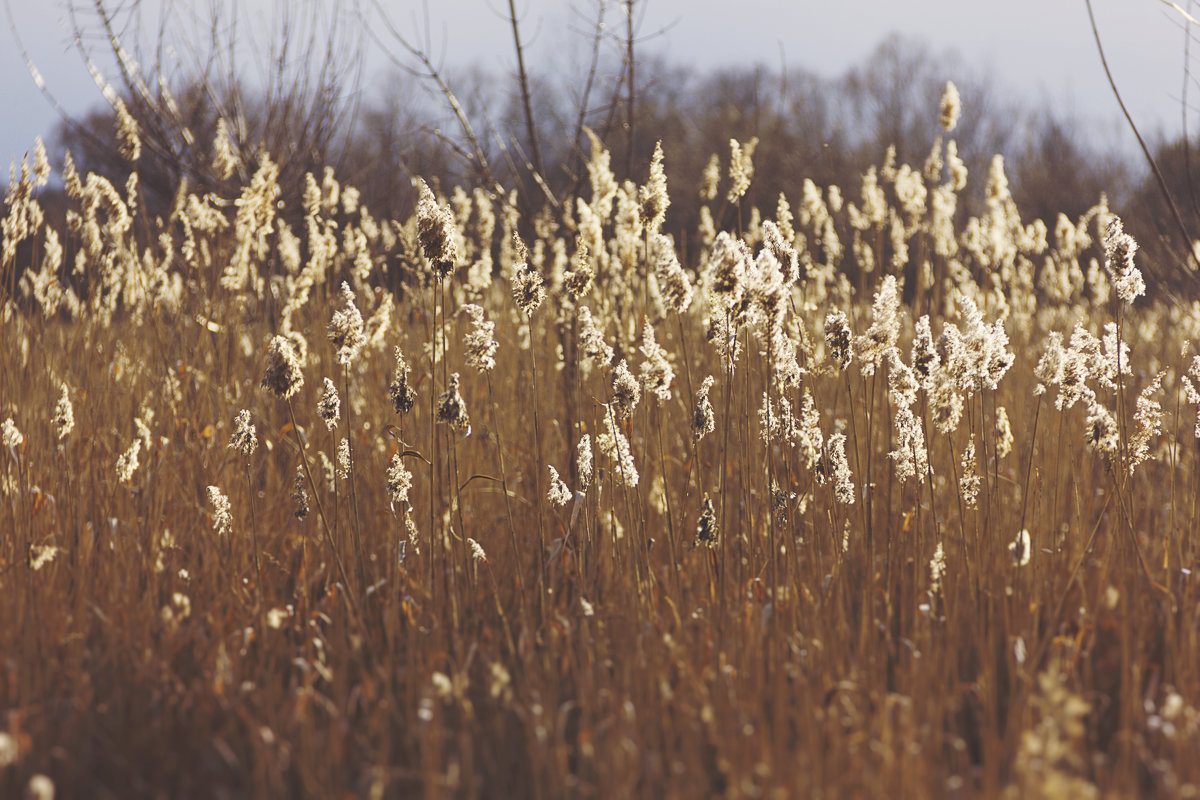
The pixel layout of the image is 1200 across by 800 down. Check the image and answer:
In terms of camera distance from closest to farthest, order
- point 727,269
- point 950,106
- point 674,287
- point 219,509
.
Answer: point 727,269
point 674,287
point 219,509
point 950,106

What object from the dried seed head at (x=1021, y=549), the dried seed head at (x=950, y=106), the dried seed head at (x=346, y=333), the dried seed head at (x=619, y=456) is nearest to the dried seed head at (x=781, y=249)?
the dried seed head at (x=619, y=456)

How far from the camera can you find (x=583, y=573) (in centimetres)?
213

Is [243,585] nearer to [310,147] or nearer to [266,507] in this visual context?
[266,507]

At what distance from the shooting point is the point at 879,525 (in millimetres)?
2592

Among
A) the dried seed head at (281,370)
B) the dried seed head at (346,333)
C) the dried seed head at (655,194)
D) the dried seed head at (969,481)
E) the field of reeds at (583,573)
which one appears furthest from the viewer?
the dried seed head at (969,481)

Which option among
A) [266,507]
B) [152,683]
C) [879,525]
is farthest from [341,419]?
[879,525]

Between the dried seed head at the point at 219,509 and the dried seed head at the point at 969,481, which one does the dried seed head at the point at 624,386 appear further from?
the dried seed head at the point at 219,509

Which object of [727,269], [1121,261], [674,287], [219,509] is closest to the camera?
[727,269]

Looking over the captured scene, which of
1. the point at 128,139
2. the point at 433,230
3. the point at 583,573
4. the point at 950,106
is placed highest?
the point at 950,106

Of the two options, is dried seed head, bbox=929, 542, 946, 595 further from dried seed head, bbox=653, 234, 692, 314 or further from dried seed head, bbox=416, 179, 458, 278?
dried seed head, bbox=416, 179, 458, 278

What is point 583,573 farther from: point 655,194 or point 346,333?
point 655,194

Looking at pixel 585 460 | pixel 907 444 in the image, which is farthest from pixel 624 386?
pixel 907 444

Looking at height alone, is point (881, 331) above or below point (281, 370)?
above

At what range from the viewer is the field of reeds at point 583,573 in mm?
1492
